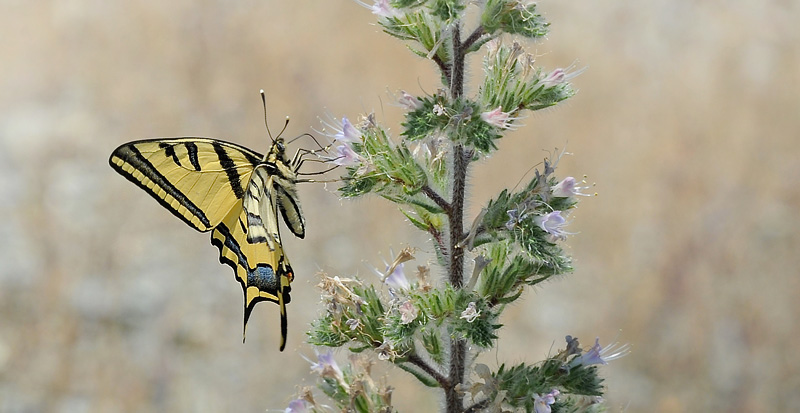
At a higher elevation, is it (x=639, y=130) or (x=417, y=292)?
(x=639, y=130)

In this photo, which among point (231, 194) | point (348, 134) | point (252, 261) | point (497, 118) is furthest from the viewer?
point (231, 194)

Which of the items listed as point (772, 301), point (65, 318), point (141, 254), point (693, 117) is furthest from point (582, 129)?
point (65, 318)

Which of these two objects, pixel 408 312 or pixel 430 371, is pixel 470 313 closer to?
pixel 408 312

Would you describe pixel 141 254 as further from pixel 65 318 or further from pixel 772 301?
pixel 772 301

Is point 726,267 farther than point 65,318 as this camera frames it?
Yes

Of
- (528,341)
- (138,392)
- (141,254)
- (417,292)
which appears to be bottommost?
(417,292)

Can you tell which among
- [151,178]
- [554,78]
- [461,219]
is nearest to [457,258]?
[461,219]
